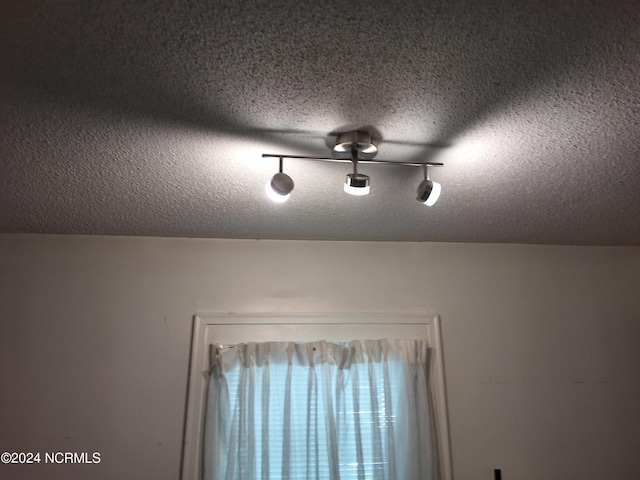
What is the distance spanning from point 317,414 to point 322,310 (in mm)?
428

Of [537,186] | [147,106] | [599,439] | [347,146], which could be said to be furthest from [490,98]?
[599,439]

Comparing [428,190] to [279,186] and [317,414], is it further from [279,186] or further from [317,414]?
[317,414]

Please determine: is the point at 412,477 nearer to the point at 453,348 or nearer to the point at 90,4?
the point at 453,348

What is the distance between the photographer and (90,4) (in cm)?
80

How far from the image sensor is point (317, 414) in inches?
72.4

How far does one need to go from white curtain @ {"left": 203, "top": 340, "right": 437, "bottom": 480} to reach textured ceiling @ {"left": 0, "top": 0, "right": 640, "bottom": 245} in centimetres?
60

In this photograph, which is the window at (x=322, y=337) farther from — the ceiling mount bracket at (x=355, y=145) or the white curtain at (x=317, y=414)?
the ceiling mount bracket at (x=355, y=145)

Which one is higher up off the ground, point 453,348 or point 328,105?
point 328,105

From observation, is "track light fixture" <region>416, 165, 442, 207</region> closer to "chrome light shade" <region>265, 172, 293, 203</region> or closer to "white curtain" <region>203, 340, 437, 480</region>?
"chrome light shade" <region>265, 172, 293, 203</region>

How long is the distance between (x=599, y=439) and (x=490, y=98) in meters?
1.68

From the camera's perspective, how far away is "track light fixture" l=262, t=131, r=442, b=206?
3.93ft

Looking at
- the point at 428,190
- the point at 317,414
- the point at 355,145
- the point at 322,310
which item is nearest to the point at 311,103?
the point at 355,145

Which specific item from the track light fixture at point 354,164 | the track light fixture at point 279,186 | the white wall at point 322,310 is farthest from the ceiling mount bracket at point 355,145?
the white wall at point 322,310

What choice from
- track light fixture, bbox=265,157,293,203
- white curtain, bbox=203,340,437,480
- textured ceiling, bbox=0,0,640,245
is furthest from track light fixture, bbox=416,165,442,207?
white curtain, bbox=203,340,437,480
